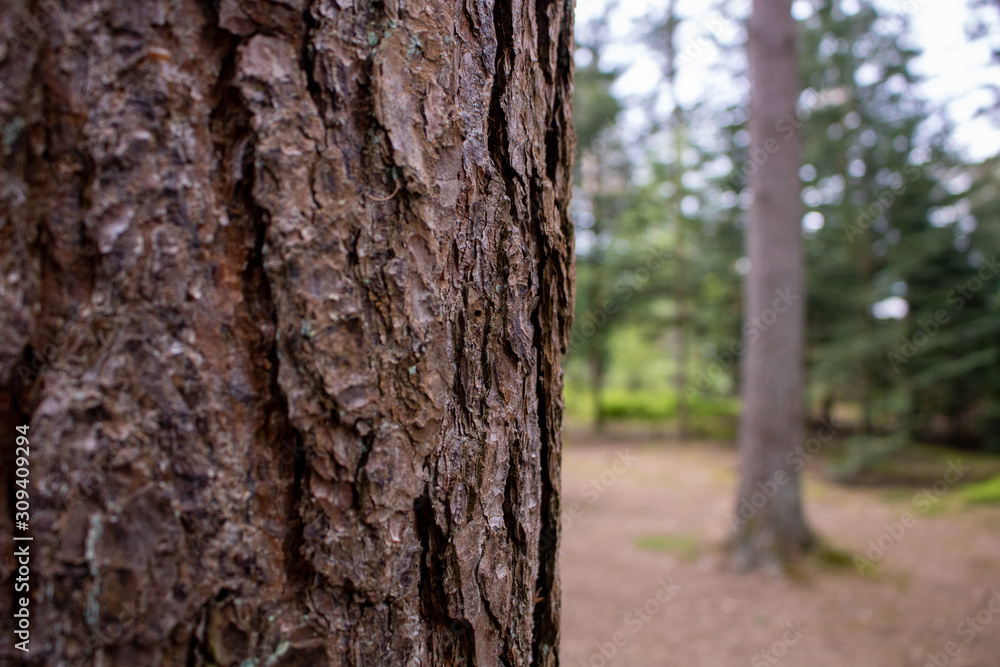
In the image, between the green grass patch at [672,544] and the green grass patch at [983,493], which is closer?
the green grass patch at [672,544]

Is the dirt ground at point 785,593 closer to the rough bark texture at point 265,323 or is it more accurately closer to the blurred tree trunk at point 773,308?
the blurred tree trunk at point 773,308

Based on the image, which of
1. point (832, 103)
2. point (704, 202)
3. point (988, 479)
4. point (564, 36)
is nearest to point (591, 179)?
point (704, 202)

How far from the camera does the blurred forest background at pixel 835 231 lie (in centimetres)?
1105

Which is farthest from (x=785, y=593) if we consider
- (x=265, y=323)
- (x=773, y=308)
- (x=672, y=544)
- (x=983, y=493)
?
(x=265, y=323)

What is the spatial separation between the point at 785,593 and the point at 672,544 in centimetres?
179

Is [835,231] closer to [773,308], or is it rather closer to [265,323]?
[773,308]

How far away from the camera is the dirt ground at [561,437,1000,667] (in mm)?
4695

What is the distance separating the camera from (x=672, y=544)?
7.32 m

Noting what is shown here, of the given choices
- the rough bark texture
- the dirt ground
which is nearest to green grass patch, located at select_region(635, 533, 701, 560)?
the dirt ground

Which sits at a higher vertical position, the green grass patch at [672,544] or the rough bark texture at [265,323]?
the rough bark texture at [265,323]

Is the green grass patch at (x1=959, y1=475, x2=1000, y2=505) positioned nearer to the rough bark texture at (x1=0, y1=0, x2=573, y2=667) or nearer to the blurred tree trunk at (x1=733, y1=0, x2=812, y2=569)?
the blurred tree trunk at (x1=733, y1=0, x2=812, y2=569)

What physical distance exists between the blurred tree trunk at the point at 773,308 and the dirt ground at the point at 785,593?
1.62 ft

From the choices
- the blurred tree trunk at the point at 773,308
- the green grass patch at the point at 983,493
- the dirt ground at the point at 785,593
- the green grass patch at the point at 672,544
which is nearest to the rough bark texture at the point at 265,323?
the dirt ground at the point at 785,593

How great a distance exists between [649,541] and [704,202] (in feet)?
36.0
